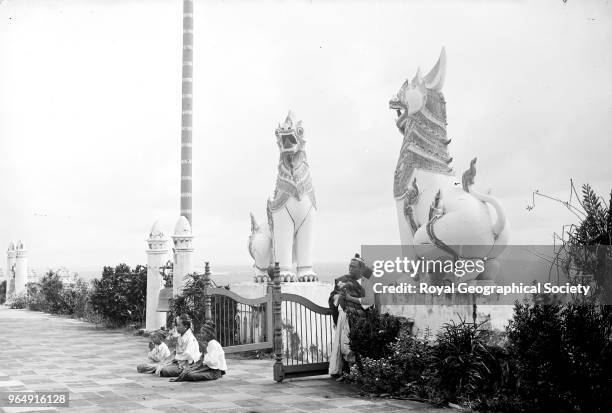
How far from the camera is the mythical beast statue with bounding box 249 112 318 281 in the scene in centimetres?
1160

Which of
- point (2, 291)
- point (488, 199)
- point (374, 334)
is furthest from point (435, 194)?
point (2, 291)

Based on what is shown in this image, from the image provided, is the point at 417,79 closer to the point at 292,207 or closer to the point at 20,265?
the point at 292,207

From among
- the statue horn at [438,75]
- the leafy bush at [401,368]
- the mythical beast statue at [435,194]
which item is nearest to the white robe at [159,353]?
the leafy bush at [401,368]

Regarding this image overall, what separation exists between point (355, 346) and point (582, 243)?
306 centimetres

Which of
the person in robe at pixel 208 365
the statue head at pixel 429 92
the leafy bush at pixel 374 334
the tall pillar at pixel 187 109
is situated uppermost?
the tall pillar at pixel 187 109

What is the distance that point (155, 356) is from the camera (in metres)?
9.66

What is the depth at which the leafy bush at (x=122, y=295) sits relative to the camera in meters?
16.1

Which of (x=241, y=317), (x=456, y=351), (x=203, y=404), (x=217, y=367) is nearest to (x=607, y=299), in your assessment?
(x=456, y=351)

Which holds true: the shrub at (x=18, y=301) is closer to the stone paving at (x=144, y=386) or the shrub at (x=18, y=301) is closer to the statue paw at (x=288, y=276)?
the stone paving at (x=144, y=386)

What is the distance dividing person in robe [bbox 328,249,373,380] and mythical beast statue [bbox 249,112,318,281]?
3.03 meters

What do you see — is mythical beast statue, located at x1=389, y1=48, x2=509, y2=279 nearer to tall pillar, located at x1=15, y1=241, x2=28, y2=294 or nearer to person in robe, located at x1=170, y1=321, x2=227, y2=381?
person in robe, located at x1=170, y1=321, x2=227, y2=381

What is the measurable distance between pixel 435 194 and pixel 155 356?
15.0 ft

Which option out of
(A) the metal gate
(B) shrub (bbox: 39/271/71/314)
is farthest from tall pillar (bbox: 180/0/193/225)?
(A) the metal gate

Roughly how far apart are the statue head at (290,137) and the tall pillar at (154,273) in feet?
15.6
